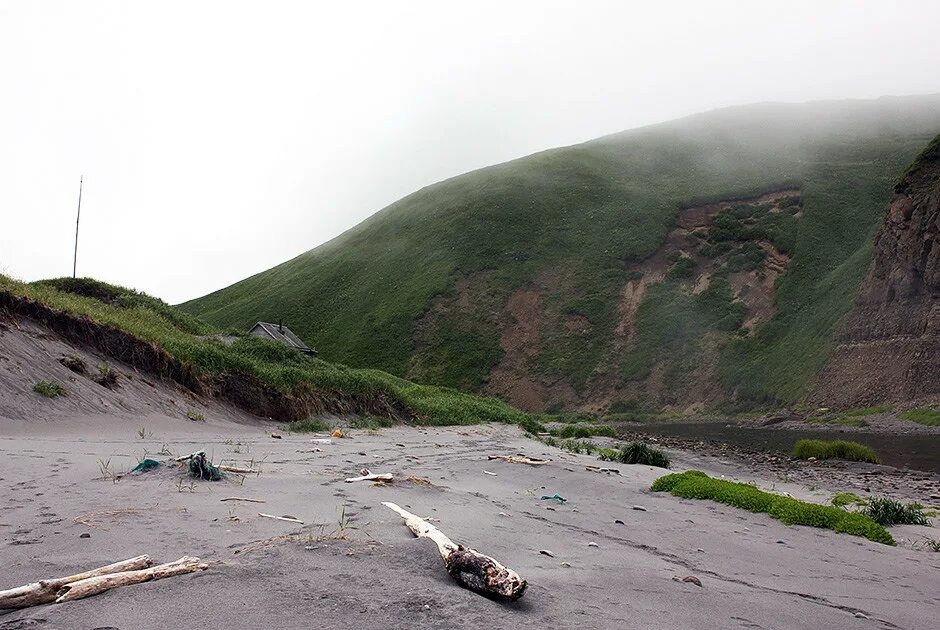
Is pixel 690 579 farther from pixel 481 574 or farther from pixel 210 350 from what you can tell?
pixel 210 350

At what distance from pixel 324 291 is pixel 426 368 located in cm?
2535

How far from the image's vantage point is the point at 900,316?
44.3m

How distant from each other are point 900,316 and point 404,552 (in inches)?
1972

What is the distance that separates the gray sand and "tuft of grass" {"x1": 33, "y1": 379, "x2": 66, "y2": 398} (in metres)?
1.99

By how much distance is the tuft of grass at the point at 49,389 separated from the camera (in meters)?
10.9

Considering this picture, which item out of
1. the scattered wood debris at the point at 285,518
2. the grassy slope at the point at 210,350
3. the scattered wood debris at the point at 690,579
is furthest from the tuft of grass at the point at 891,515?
the grassy slope at the point at 210,350

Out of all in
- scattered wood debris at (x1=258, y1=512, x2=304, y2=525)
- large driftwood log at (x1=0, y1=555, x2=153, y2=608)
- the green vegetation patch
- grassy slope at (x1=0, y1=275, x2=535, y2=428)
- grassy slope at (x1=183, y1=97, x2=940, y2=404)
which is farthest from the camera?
grassy slope at (x1=183, y1=97, x2=940, y2=404)

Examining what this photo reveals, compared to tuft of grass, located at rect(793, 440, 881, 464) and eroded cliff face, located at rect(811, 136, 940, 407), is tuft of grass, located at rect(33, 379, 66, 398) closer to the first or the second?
tuft of grass, located at rect(793, 440, 881, 464)

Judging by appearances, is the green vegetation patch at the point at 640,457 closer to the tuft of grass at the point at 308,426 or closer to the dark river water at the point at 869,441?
the tuft of grass at the point at 308,426

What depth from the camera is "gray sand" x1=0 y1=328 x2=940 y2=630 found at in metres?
3.00

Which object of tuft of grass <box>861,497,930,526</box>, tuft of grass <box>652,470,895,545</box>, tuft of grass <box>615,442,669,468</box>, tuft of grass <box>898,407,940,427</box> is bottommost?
tuft of grass <box>898,407,940,427</box>

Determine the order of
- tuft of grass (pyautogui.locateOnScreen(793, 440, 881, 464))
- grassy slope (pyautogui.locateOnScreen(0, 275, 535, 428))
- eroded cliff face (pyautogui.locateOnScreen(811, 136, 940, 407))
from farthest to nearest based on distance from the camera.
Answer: eroded cliff face (pyautogui.locateOnScreen(811, 136, 940, 407)) < tuft of grass (pyautogui.locateOnScreen(793, 440, 881, 464)) < grassy slope (pyautogui.locateOnScreen(0, 275, 535, 428))

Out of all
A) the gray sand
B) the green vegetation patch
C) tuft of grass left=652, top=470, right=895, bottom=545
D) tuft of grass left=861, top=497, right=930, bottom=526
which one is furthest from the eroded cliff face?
the gray sand

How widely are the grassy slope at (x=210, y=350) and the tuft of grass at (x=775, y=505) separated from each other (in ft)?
37.2
